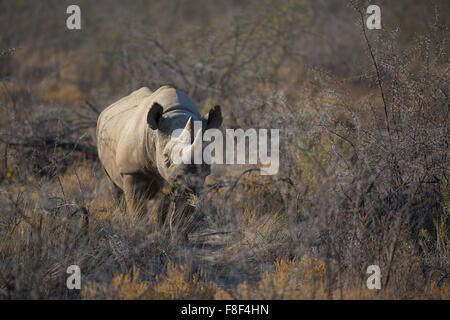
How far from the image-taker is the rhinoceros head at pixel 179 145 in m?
4.30

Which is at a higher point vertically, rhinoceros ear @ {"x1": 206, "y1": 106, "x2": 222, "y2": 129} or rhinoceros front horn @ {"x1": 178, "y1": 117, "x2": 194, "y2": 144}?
rhinoceros ear @ {"x1": 206, "y1": 106, "x2": 222, "y2": 129}

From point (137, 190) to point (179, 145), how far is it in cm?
102

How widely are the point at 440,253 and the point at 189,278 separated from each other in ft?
7.22

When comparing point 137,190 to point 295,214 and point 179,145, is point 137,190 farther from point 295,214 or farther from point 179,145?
point 295,214

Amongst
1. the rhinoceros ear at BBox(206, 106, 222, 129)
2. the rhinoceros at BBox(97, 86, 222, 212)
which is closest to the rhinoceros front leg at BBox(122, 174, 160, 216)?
the rhinoceros at BBox(97, 86, 222, 212)

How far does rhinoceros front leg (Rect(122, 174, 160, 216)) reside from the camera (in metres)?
5.11

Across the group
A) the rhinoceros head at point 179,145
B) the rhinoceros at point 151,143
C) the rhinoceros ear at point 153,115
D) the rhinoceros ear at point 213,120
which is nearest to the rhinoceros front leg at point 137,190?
the rhinoceros at point 151,143

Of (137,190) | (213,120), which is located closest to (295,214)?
(213,120)

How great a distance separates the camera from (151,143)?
4887 millimetres

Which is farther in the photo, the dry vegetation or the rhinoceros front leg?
the rhinoceros front leg

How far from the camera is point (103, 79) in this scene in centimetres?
1259

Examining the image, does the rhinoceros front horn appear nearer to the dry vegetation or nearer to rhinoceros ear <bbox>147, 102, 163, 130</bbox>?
rhinoceros ear <bbox>147, 102, 163, 130</bbox>
